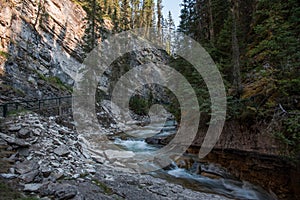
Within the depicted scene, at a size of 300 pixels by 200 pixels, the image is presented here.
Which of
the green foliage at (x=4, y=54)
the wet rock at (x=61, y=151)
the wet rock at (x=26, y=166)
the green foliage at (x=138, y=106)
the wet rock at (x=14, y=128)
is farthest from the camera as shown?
the green foliage at (x=138, y=106)

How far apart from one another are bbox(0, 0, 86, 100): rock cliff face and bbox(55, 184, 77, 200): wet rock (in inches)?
550

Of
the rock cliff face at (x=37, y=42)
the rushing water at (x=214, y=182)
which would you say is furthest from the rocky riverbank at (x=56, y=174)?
the rock cliff face at (x=37, y=42)

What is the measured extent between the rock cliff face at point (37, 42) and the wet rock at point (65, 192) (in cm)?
1396

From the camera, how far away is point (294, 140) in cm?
723

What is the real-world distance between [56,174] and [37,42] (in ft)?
74.9

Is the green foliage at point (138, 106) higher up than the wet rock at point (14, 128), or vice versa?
the green foliage at point (138, 106)

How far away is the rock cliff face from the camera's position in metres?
17.9

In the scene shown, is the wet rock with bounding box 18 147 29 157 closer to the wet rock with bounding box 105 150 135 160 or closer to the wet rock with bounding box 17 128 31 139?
the wet rock with bounding box 17 128 31 139

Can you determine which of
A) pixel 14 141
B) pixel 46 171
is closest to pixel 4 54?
pixel 14 141

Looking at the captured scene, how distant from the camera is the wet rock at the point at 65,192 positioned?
4.81 m

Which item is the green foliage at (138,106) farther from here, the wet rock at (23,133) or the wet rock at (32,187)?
the wet rock at (32,187)

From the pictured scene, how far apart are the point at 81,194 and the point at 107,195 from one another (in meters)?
0.77

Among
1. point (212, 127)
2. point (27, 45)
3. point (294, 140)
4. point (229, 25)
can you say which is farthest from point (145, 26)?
point (294, 140)

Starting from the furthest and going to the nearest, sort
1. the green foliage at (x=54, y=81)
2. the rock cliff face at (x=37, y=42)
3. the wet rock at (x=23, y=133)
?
the green foliage at (x=54, y=81) → the rock cliff face at (x=37, y=42) → the wet rock at (x=23, y=133)
